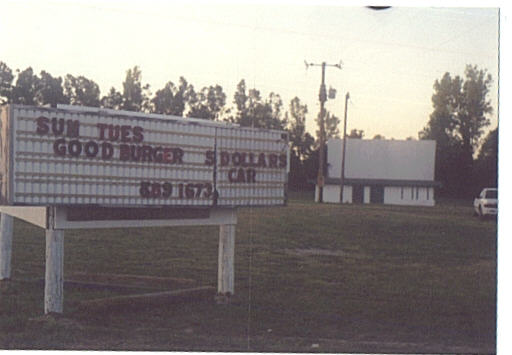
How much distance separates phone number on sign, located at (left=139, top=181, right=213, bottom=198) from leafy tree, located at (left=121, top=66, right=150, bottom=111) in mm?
1351

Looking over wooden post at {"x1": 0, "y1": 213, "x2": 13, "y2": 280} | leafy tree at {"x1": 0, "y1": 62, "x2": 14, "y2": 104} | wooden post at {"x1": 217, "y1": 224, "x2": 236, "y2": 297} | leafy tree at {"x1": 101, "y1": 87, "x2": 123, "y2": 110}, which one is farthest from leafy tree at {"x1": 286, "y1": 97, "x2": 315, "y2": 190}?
wooden post at {"x1": 0, "y1": 213, "x2": 13, "y2": 280}

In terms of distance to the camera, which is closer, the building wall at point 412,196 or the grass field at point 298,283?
the grass field at point 298,283

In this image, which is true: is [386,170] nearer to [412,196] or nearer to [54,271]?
[412,196]

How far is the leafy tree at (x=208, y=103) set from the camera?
11.0m

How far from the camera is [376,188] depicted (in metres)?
11.8

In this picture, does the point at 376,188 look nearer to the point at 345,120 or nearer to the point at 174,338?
the point at 345,120

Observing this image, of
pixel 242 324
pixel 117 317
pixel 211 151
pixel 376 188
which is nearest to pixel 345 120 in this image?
pixel 376 188

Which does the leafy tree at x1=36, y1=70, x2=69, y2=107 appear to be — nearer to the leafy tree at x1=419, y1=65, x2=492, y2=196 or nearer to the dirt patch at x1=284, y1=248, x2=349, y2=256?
the dirt patch at x1=284, y1=248, x2=349, y2=256

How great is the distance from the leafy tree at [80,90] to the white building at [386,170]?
11.9 ft

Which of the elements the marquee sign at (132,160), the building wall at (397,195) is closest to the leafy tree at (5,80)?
the marquee sign at (132,160)

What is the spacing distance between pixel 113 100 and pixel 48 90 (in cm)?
93

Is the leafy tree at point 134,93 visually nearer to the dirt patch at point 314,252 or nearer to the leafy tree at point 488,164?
the dirt patch at point 314,252

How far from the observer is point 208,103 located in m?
11.2

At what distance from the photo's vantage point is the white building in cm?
1141
